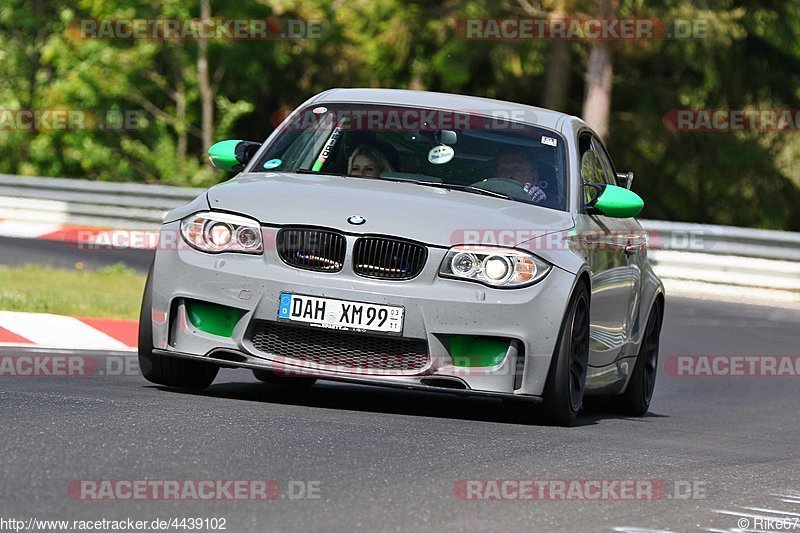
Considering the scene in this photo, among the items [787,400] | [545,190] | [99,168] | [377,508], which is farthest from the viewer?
[99,168]

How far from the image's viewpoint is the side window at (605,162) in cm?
1013

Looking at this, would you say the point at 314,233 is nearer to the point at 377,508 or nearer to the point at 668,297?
the point at 377,508

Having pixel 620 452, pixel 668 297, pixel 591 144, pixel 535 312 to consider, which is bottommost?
pixel 668 297

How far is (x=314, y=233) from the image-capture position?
772cm

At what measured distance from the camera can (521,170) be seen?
345 inches

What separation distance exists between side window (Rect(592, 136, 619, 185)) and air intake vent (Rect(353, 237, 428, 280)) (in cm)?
265

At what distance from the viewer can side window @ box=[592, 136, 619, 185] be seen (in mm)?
10133

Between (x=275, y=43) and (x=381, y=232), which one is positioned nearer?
(x=381, y=232)

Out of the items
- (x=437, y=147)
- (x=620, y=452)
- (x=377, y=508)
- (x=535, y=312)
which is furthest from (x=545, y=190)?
(x=377, y=508)

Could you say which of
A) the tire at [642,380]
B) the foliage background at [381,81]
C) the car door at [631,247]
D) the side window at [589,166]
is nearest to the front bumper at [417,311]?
the side window at [589,166]

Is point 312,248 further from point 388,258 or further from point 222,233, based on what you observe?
point 222,233

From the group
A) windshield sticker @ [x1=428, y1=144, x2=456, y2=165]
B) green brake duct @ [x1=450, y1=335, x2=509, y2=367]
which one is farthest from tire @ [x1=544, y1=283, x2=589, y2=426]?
windshield sticker @ [x1=428, y1=144, x2=456, y2=165]

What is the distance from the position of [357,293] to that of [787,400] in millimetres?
5187

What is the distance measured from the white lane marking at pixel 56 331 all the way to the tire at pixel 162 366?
2603mm
